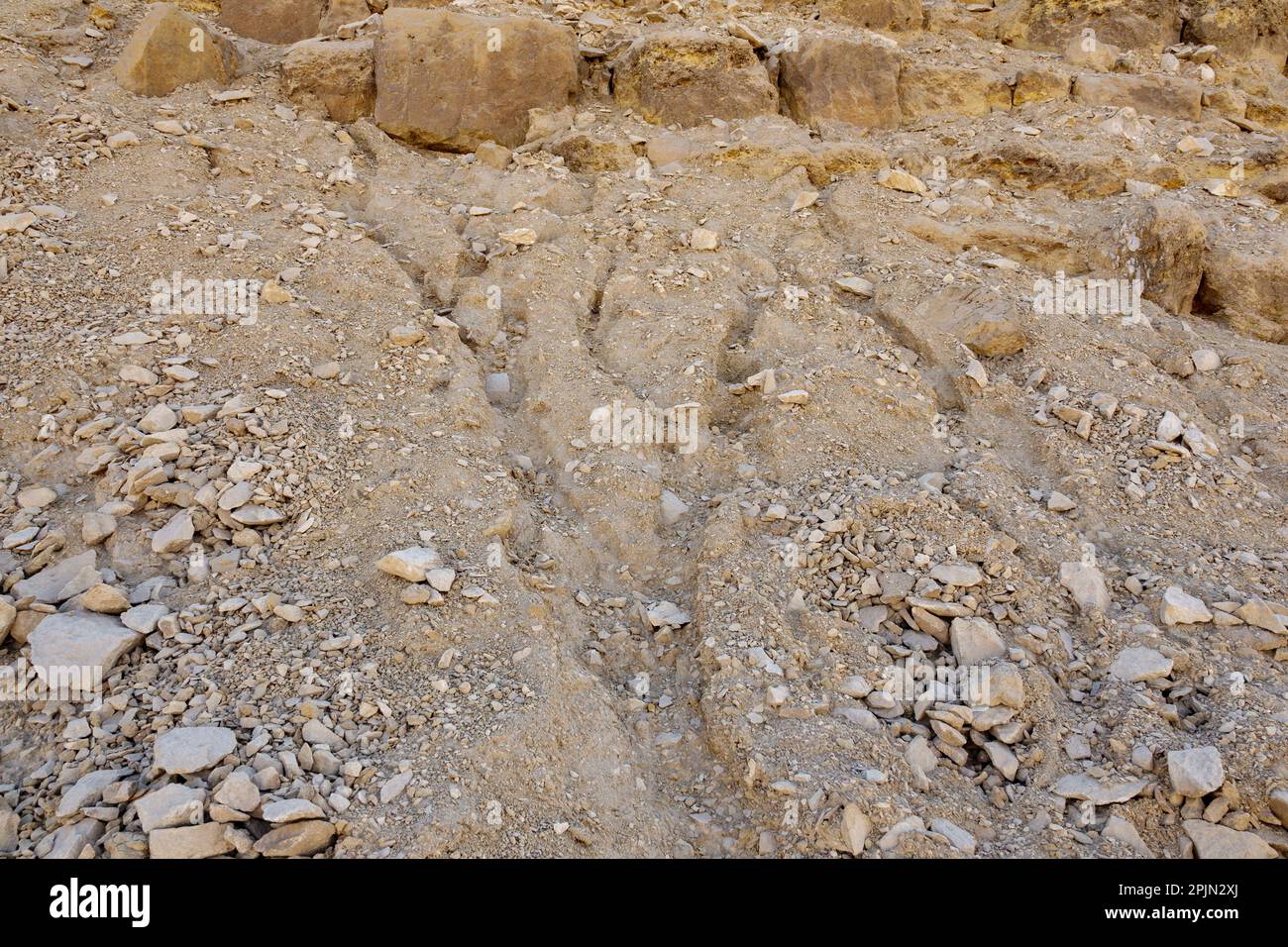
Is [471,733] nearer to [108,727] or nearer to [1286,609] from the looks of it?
[108,727]

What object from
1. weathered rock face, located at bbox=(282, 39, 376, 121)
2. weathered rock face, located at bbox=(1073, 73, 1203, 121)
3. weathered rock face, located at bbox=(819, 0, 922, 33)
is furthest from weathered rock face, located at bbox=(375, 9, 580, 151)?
weathered rock face, located at bbox=(1073, 73, 1203, 121)

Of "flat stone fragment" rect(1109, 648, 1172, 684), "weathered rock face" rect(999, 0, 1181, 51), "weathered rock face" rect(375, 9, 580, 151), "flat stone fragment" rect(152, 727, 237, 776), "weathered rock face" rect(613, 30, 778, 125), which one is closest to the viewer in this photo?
"flat stone fragment" rect(152, 727, 237, 776)

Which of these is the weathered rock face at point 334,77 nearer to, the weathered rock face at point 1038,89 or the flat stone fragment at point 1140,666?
the weathered rock face at point 1038,89

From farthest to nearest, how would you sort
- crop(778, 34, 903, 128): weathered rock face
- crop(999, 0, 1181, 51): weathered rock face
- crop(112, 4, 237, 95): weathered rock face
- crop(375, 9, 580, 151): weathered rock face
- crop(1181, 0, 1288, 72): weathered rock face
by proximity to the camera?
crop(1181, 0, 1288, 72): weathered rock face
crop(999, 0, 1181, 51): weathered rock face
crop(778, 34, 903, 128): weathered rock face
crop(375, 9, 580, 151): weathered rock face
crop(112, 4, 237, 95): weathered rock face

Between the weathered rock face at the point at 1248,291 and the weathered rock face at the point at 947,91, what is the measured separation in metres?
3.08

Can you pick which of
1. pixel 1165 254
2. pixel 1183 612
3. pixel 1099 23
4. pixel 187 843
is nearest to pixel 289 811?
pixel 187 843

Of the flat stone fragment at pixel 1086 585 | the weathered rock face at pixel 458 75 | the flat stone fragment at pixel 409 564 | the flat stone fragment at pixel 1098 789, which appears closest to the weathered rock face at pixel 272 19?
the weathered rock face at pixel 458 75

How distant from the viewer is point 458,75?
7664 mm

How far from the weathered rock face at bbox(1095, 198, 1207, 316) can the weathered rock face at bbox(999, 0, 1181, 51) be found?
4.47 metres

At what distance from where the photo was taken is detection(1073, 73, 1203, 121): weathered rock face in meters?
8.77

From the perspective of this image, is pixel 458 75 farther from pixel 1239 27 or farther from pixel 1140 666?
pixel 1239 27

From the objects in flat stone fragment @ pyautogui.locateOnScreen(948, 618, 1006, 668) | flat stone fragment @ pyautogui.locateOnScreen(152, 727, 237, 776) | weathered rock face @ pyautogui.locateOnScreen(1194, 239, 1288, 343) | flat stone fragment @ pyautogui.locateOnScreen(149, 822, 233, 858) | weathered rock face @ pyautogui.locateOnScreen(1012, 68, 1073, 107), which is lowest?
flat stone fragment @ pyautogui.locateOnScreen(149, 822, 233, 858)

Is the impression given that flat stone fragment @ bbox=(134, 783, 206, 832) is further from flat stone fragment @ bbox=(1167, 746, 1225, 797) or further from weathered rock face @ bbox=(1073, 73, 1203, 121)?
weathered rock face @ bbox=(1073, 73, 1203, 121)

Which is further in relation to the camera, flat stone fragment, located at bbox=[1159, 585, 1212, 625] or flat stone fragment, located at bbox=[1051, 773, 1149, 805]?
flat stone fragment, located at bbox=[1159, 585, 1212, 625]
